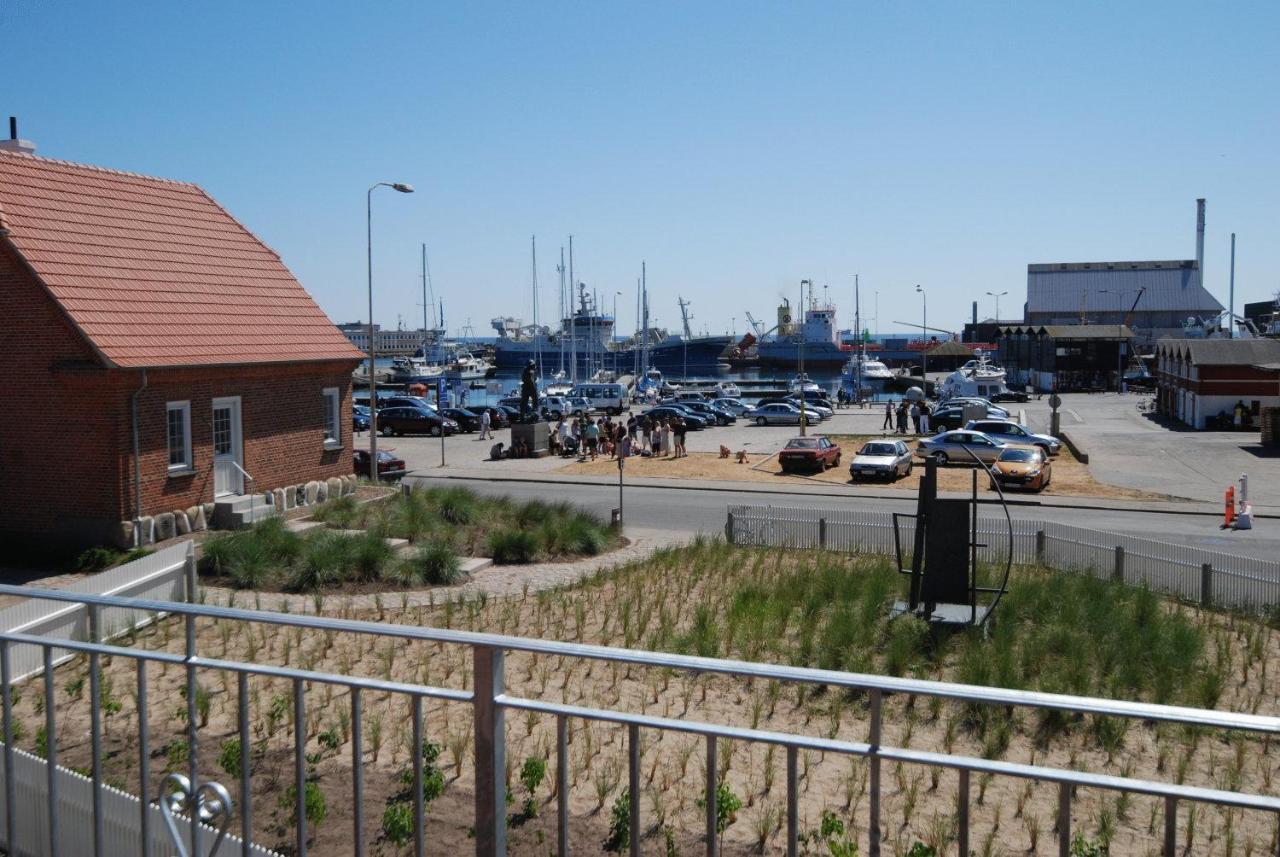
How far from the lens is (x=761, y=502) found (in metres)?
32.3

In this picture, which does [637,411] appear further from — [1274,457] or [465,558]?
[465,558]

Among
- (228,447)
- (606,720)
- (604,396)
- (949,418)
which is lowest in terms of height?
(949,418)

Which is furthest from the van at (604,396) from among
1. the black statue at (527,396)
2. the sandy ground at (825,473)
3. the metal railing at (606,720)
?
the metal railing at (606,720)

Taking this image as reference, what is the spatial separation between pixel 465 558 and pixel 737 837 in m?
13.4

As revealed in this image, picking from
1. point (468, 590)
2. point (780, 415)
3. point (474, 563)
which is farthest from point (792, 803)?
point (780, 415)

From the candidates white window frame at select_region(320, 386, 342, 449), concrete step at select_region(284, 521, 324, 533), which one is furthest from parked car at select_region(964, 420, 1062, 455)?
concrete step at select_region(284, 521, 324, 533)

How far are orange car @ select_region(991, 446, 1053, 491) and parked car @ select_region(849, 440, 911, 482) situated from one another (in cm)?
303

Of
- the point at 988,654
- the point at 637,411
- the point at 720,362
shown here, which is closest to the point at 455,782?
the point at 988,654

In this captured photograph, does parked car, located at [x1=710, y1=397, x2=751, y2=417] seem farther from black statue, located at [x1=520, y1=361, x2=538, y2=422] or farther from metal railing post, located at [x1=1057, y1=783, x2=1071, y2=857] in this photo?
metal railing post, located at [x1=1057, y1=783, x2=1071, y2=857]

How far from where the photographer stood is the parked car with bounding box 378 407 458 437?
174ft

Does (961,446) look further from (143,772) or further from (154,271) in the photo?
(143,772)

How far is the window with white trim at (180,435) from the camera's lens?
22.7 m

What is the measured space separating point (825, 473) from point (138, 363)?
24.0 m

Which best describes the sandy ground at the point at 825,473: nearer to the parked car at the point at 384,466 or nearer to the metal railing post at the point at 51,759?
the parked car at the point at 384,466
